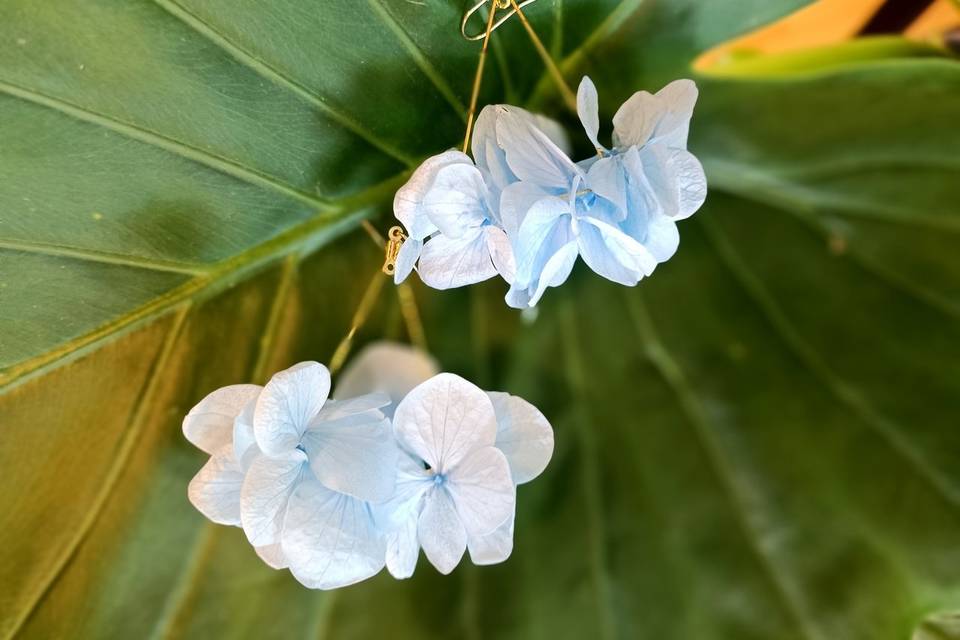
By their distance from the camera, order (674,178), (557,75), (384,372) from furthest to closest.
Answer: (384,372)
(557,75)
(674,178)

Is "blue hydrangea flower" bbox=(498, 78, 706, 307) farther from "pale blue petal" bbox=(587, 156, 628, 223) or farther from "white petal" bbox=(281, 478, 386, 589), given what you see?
"white petal" bbox=(281, 478, 386, 589)

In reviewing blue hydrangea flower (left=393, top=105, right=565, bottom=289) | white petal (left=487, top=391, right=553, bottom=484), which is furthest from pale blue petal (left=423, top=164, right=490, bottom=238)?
white petal (left=487, top=391, right=553, bottom=484)

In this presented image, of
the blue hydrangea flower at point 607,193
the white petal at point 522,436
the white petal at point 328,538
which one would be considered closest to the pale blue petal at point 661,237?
the blue hydrangea flower at point 607,193

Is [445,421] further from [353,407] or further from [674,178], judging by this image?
[674,178]

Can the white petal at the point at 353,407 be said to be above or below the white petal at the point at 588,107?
below

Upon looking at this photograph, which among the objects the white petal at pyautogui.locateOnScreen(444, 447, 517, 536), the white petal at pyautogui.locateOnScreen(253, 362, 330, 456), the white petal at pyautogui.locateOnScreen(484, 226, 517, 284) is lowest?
the white petal at pyautogui.locateOnScreen(444, 447, 517, 536)

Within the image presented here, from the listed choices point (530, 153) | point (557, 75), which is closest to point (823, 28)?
point (557, 75)

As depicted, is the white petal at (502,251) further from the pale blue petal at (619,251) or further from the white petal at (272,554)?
the white petal at (272,554)
